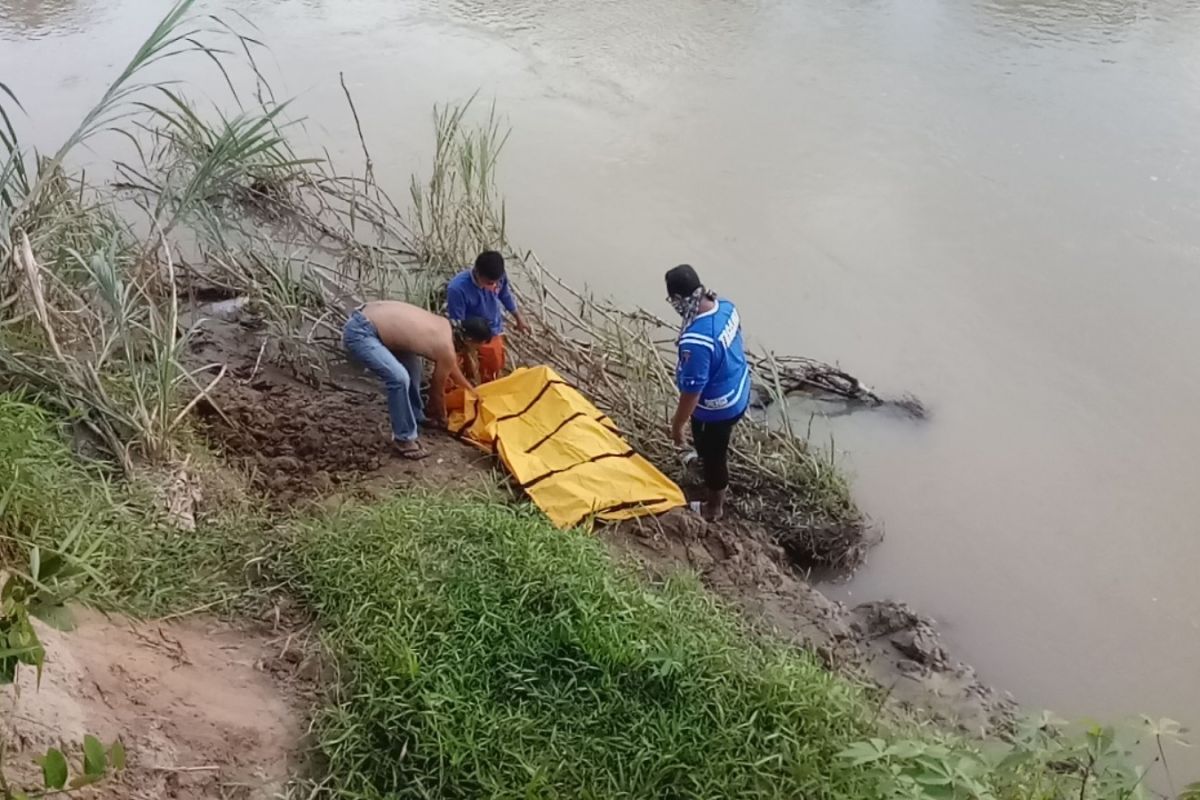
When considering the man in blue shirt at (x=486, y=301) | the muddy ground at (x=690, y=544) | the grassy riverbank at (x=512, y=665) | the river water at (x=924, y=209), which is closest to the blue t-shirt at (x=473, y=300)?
the man in blue shirt at (x=486, y=301)

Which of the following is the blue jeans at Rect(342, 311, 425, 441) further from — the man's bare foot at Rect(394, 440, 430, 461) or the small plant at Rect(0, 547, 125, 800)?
the small plant at Rect(0, 547, 125, 800)

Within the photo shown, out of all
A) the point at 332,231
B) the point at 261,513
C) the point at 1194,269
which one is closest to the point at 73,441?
the point at 261,513

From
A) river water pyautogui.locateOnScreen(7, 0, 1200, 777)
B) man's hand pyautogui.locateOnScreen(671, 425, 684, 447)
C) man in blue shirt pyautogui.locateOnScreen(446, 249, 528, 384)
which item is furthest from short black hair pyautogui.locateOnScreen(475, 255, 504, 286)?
river water pyautogui.locateOnScreen(7, 0, 1200, 777)

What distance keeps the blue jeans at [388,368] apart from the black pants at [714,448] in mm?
1187

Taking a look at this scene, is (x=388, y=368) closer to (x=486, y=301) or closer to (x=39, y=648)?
(x=486, y=301)

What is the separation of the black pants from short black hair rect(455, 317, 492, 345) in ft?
3.07

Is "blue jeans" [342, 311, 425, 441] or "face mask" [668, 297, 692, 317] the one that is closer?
"face mask" [668, 297, 692, 317]

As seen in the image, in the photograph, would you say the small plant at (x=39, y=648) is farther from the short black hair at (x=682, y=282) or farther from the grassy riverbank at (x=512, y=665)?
the short black hair at (x=682, y=282)

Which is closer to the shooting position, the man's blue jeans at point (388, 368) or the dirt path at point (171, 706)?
the dirt path at point (171, 706)

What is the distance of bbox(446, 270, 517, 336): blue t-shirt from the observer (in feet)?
14.1

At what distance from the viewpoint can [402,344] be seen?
4098 millimetres

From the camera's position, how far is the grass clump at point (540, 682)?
2.66 m

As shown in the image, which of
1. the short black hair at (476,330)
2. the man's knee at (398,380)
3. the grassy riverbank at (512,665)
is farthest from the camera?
the short black hair at (476,330)

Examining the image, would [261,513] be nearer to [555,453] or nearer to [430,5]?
[555,453]
